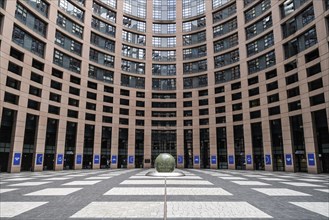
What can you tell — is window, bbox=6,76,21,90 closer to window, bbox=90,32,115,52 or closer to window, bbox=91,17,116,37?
window, bbox=90,32,115,52

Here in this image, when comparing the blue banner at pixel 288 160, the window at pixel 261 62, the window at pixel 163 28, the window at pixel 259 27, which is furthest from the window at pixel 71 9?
the blue banner at pixel 288 160

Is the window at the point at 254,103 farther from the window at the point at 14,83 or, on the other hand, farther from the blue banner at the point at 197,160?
the window at the point at 14,83

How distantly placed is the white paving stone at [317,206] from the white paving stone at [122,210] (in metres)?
6.73

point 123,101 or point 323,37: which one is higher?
point 323,37

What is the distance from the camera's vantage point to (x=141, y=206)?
33.5 ft

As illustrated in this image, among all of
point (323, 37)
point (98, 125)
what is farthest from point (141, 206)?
point (98, 125)

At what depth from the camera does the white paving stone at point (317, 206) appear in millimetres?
9754

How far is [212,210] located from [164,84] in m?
54.4

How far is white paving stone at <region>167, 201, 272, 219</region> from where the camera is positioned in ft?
28.7

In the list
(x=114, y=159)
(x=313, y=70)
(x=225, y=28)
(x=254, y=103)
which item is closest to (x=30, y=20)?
(x=114, y=159)

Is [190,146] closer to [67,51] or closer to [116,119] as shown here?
[116,119]

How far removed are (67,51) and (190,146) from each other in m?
36.7

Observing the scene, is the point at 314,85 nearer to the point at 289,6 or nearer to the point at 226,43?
the point at 289,6

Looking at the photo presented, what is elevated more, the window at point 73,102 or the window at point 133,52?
the window at point 133,52
